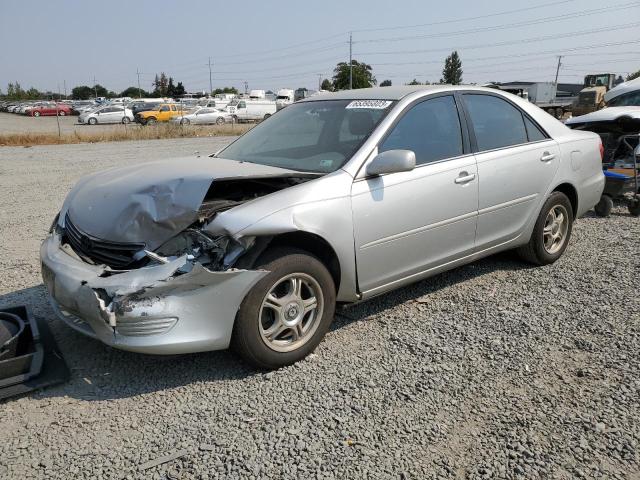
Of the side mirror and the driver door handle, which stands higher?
the side mirror

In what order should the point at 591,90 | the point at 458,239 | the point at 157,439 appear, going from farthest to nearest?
the point at 591,90
the point at 458,239
the point at 157,439

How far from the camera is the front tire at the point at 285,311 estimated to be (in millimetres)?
3033

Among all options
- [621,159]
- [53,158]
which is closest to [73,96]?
[53,158]

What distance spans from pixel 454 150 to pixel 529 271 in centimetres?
156

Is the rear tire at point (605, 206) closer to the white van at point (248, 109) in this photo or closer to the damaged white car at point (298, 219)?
the damaged white car at point (298, 219)

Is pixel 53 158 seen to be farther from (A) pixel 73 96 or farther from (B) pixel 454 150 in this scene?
(A) pixel 73 96

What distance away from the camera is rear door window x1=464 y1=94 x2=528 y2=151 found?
4328mm

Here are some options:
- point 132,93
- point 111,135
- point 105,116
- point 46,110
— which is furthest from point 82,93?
point 111,135

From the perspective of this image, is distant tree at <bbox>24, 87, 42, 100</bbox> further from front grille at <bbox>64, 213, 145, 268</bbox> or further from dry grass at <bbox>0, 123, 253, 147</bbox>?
front grille at <bbox>64, 213, 145, 268</bbox>

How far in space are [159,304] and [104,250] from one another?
0.64 metres

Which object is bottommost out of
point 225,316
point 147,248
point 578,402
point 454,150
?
point 578,402

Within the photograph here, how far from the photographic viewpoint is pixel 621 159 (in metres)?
7.70

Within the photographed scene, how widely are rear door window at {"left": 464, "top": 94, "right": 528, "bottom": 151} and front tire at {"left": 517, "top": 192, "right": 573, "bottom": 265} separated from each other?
69cm

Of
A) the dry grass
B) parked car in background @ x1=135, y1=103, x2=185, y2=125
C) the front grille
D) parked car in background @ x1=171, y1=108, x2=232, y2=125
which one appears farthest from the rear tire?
parked car in background @ x1=135, y1=103, x2=185, y2=125
